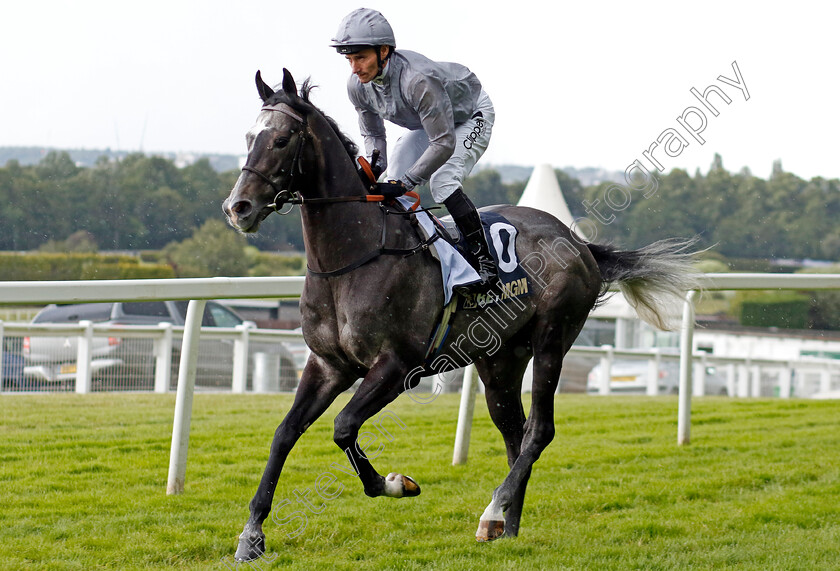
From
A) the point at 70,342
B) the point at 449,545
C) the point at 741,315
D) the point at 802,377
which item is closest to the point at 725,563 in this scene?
the point at 449,545

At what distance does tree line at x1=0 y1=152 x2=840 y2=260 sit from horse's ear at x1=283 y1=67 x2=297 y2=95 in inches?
521

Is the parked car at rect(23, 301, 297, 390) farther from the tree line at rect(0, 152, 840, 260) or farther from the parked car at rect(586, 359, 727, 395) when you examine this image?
the tree line at rect(0, 152, 840, 260)

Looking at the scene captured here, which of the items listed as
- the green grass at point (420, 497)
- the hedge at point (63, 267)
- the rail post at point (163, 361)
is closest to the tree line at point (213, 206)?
the hedge at point (63, 267)

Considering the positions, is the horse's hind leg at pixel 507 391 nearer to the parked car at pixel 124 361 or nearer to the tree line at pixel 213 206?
the parked car at pixel 124 361

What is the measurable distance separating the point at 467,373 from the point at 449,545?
1641 millimetres

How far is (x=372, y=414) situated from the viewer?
11.2ft


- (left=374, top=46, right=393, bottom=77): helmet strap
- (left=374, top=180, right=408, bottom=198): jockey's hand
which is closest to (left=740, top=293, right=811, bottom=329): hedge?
(left=374, top=180, right=408, bottom=198): jockey's hand

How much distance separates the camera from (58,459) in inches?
192

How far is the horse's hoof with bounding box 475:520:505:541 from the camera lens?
3.60m

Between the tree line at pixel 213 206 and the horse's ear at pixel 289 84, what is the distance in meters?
13.2

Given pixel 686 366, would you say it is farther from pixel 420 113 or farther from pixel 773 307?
pixel 773 307

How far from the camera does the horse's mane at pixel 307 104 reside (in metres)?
3.33

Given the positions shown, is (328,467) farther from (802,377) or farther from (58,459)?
(802,377)

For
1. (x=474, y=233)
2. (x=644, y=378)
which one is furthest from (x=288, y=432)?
(x=644, y=378)
